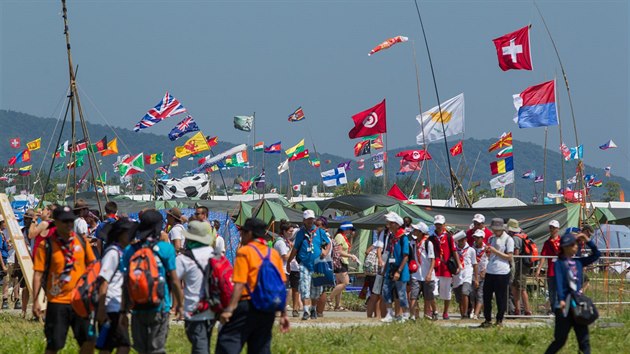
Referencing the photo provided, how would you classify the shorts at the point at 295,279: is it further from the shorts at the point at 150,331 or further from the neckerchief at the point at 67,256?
the shorts at the point at 150,331

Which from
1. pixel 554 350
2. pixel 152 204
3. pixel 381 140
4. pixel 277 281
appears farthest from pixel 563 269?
pixel 381 140

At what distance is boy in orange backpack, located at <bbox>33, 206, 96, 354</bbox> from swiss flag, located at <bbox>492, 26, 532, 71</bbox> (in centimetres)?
2078

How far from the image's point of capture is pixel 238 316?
30.6 ft

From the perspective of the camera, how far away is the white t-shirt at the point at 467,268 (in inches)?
720

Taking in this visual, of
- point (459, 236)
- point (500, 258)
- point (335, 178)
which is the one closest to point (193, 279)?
point (500, 258)

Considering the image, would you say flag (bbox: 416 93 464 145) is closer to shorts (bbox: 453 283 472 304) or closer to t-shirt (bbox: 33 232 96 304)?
shorts (bbox: 453 283 472 304)

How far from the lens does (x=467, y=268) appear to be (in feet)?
60.2

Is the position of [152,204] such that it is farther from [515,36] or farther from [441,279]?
[441,279]

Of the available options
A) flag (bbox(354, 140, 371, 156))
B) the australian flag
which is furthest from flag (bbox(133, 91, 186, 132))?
flag (bbox(354, 140, 371, 156))

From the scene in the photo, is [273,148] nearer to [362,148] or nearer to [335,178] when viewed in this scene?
[335,178]

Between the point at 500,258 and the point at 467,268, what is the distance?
193 centimetres

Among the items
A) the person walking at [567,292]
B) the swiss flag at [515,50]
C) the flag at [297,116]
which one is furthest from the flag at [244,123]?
the person walking at [567,292]

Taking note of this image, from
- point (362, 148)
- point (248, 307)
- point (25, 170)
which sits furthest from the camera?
point (25, 170)

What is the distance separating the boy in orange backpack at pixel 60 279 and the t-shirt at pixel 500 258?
25.6 feet
